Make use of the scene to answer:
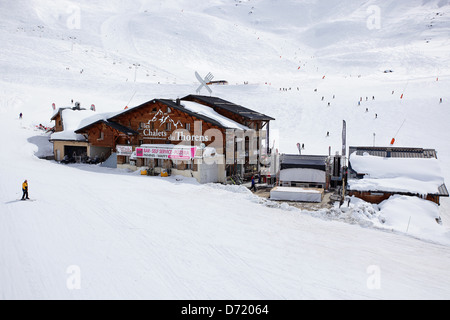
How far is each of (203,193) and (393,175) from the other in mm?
11942

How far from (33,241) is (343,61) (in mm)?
96619

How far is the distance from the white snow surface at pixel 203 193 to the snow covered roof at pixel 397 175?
4.65 feet

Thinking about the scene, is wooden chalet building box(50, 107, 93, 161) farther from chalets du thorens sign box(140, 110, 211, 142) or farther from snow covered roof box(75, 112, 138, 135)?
chalets du thorens sign box(140, 110, 211, 142)

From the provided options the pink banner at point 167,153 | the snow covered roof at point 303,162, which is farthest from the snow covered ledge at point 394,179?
the pink banner at point 167,153

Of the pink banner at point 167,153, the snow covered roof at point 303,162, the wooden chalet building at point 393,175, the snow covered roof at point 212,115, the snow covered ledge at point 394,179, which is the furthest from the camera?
the snow covered roof at point 212,115

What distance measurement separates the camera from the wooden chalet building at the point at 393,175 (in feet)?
69.6

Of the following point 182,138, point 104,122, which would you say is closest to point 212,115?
point 182,138

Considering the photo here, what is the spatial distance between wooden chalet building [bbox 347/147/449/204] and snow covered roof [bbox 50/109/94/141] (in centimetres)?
2332

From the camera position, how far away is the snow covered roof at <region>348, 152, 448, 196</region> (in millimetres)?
21344

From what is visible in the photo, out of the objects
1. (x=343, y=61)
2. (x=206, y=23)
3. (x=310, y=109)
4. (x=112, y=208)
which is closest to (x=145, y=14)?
(x=206, y=23)

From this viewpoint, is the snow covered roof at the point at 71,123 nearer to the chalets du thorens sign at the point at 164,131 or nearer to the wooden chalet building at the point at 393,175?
the chalets du thorens sign at the point at 164,131

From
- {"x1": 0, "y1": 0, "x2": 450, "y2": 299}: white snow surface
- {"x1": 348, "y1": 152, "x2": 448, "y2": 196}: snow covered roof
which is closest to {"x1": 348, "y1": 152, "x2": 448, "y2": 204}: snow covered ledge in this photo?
{"x1": 348, "y1": 152, "x2": 448, "y2": 196}: snow covered roof

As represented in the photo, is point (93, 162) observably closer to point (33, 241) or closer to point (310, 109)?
point (33, 241)
